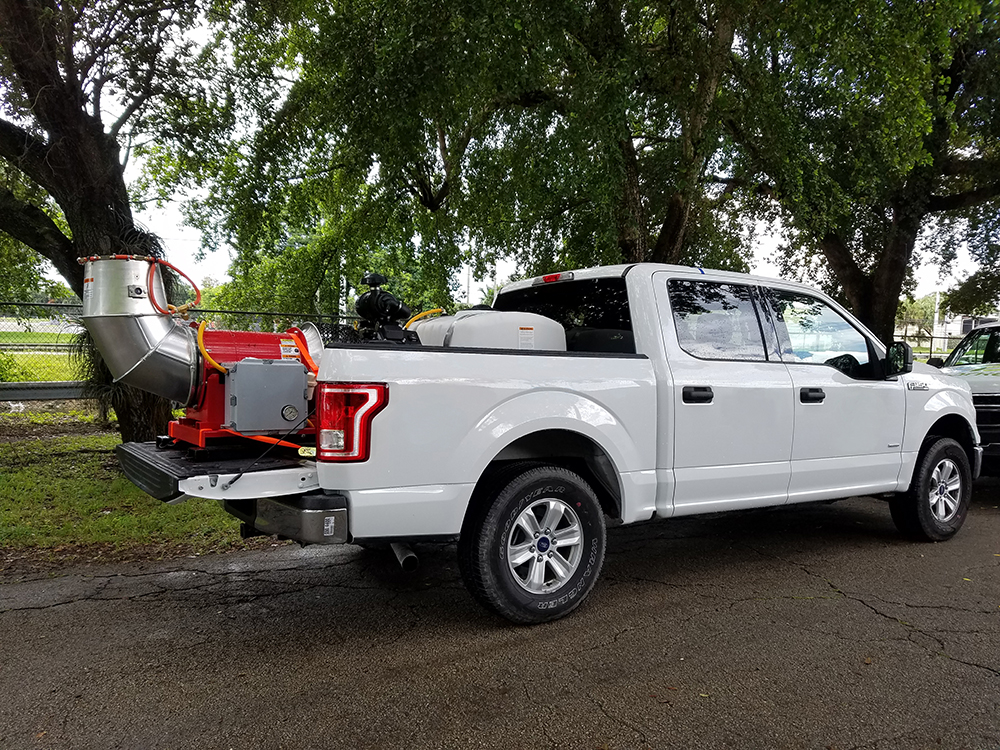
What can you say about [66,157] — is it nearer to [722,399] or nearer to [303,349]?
[303,349]

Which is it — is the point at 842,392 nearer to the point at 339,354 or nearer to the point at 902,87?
the point at 339,354

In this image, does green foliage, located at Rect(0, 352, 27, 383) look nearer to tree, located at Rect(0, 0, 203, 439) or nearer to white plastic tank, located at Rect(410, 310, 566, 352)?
tree, located at Rect(0, 0, 203, 439)

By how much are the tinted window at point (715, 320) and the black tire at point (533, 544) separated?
4.17 ft

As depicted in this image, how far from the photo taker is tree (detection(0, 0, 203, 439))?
692 centimetres

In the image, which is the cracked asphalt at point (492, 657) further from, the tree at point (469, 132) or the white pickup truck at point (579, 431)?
the tree at point (469, 132)

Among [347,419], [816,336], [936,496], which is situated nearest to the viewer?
[347,419]

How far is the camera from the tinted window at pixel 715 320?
473 centimetres

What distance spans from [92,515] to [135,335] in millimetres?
2991

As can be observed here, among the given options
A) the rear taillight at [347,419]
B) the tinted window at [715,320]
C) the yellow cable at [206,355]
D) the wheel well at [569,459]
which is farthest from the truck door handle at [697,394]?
the yellow cable at [206,355]

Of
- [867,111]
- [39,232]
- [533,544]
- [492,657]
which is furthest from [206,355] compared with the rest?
[867,111]

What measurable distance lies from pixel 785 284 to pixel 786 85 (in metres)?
6.20

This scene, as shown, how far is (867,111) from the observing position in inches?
383

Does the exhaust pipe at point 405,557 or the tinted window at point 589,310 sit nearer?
the exhaust pipe at point 405,557

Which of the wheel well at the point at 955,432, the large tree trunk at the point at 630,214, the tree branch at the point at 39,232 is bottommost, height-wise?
the wheel well at the point at 955,432
